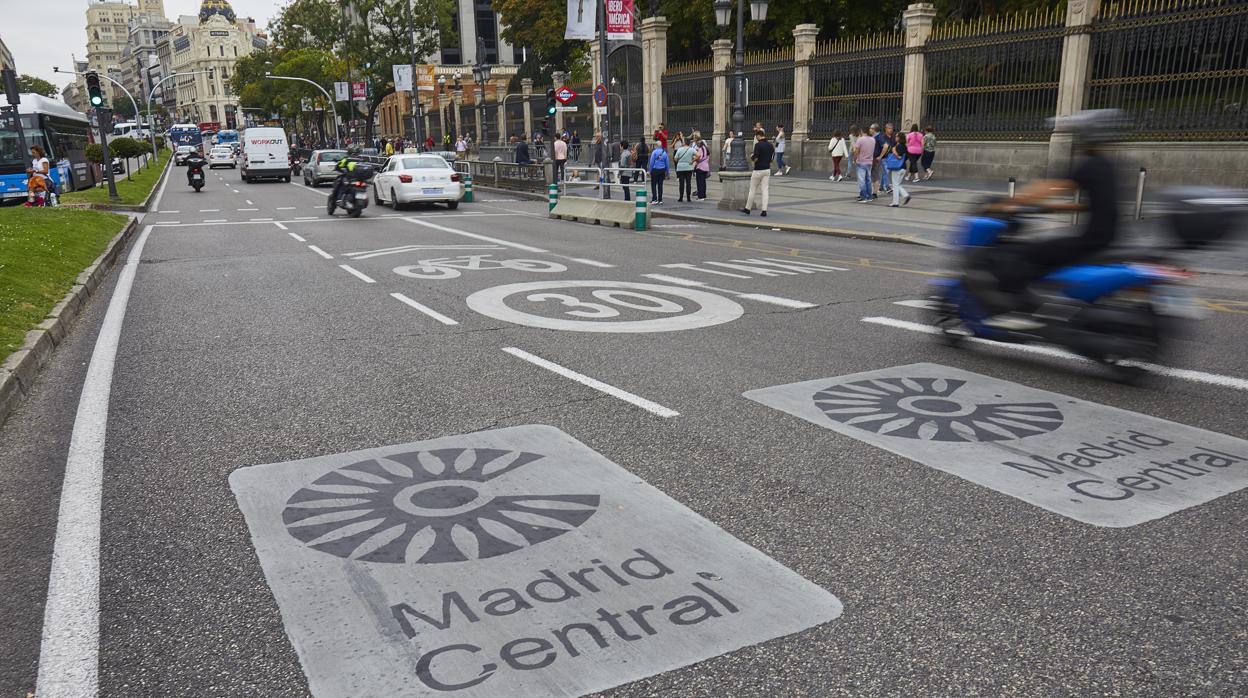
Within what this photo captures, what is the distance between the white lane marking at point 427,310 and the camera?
8.85 m

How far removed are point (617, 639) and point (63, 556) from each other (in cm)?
248

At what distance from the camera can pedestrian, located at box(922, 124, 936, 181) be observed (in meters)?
26.3

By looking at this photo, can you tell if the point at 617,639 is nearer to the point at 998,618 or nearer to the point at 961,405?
the point at 998,618

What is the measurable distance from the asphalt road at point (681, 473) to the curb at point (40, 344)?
14cm

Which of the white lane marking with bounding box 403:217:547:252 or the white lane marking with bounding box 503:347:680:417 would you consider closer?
the white lane marking with bounding box 503:347:680:417

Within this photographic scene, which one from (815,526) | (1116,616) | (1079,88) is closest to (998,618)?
(1116,616)

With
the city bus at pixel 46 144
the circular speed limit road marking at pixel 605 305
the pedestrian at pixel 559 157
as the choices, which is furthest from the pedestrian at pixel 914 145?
the city bus at pixel 46 144

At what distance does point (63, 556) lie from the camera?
12.8ft

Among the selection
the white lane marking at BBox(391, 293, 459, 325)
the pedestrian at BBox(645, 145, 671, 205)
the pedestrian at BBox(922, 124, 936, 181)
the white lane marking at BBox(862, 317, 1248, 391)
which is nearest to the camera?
the white lane marking at BBox(862, 317, 1248, 391)

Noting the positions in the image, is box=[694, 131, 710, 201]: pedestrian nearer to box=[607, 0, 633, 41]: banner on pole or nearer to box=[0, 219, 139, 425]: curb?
box=[607, 0, 633, 41]: banner on pole

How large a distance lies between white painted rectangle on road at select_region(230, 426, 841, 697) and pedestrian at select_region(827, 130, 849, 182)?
25.0 metres

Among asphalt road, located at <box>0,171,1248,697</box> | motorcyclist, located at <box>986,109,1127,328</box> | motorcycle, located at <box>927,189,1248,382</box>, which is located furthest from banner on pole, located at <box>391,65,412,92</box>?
motorcycle, located at <box>927,189,1248,382</box>

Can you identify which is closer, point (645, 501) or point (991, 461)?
point (645, 501)

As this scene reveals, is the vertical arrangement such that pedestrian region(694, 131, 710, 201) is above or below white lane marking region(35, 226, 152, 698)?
above
